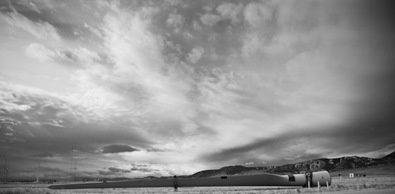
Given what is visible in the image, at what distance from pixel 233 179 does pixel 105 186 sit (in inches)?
2370

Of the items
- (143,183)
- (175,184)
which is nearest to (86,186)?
(143,183)

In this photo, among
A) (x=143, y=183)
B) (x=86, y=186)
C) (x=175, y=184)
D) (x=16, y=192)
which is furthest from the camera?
(x=86, y=186)

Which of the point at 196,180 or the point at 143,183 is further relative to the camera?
the point at 143,183

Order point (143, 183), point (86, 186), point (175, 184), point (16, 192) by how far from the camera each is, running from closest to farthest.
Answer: point (16, 192) < point (175, 184) < point (143, 183) < point (86, 186)

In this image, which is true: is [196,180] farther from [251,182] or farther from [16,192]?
[16,192]

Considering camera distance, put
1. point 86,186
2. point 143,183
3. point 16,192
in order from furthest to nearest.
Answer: point 86,186, point 143,183, point 16,192

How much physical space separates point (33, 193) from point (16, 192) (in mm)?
2812

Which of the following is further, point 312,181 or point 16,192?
point 312,181

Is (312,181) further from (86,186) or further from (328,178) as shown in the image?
(86,186)

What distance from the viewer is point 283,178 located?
67.9 meters

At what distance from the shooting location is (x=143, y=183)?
73812 millimetres

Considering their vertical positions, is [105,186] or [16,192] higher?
[16,192]

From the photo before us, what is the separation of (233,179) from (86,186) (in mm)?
63307

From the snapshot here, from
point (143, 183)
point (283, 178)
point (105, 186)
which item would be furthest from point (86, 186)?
point (283, 178)
